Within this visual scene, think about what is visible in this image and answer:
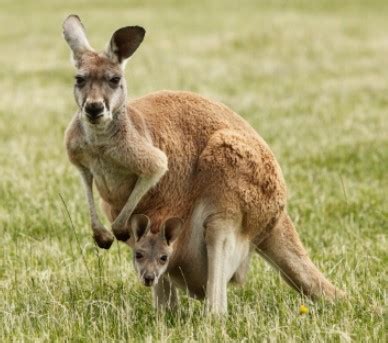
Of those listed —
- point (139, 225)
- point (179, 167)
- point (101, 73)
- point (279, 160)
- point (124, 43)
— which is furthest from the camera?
point (279, 160)

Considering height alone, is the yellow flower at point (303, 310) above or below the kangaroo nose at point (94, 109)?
below

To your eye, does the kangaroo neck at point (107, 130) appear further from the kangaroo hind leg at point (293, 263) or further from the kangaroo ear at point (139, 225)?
the kangaroo hind leg at point (293, 263)

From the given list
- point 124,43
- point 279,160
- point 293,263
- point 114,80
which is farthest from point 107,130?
point 279,160

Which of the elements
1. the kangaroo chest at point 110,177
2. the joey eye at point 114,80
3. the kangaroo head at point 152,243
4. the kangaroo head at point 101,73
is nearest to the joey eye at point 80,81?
the kangaroo head at point 101,73

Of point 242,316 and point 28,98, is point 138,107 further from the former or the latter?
point 28,98

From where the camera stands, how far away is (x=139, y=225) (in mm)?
4699

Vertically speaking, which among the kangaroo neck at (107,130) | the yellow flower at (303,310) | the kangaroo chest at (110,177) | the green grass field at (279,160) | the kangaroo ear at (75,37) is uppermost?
the kangaroo ear at (75,37)

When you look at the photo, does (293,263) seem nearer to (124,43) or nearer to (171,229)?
(171,229)

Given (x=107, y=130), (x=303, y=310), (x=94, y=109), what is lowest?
(x=303, y=310)

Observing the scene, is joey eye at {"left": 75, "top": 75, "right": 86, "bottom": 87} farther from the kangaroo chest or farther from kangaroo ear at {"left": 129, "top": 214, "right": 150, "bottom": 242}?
kangaroo ear at {"left": 129, "top": 214, "right": 150, "bottom": 242}

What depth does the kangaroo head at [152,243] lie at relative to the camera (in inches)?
180

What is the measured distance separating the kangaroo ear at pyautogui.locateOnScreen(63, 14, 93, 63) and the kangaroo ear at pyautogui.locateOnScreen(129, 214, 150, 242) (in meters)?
0.79

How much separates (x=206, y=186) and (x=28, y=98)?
29.3ft

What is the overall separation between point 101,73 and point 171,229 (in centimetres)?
80
